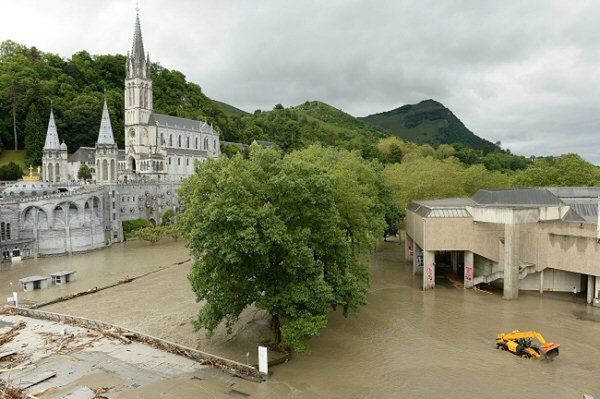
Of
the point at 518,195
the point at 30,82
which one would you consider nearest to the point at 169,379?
the point at 518,195

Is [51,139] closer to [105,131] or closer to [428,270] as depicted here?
[105,131]

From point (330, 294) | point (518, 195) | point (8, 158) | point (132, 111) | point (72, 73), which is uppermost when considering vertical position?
point (72, 73)

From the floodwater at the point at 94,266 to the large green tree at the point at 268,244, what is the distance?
24.4 metres

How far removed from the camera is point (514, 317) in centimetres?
2983

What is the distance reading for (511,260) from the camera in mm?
33531

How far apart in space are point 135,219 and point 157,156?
23280 millimetres

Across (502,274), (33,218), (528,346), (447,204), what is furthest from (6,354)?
(33,218)

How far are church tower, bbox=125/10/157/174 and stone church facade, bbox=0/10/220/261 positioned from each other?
211mm

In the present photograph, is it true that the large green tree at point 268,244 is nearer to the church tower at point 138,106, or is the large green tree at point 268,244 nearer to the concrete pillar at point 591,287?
the concrete pillar at point 591,287

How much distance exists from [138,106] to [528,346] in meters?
93.9

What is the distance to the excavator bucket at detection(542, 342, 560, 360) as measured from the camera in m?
23.1

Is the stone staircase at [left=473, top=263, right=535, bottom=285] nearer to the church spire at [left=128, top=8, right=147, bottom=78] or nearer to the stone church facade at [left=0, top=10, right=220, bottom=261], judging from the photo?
the stone church facade at [left=0, top=10, right=220, bottom=261]

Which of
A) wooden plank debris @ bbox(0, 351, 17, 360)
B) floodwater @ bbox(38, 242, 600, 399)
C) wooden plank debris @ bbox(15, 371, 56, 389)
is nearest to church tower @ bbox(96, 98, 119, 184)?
floodwater @ bbox(38, 242, 600, 399)

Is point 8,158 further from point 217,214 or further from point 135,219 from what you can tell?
point 217,214
